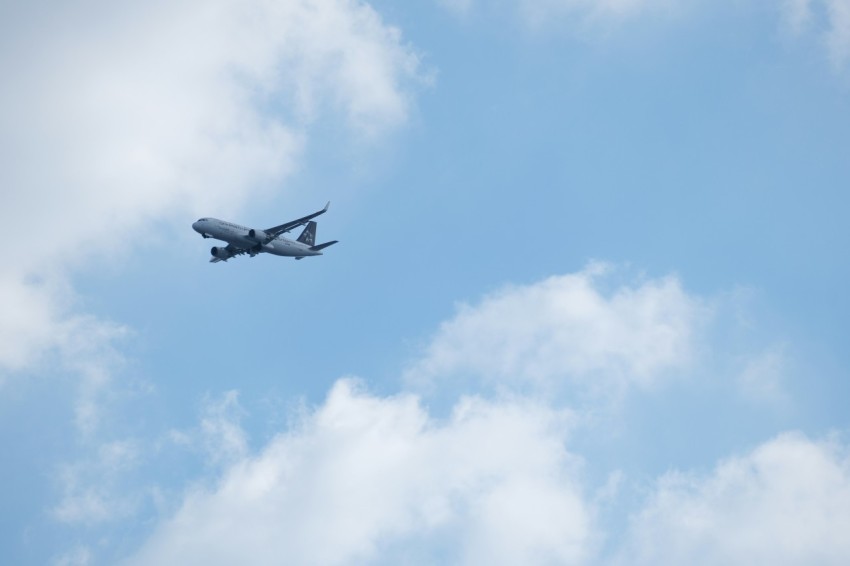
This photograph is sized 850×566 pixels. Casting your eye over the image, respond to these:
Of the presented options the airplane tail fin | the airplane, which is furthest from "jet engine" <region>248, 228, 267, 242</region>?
the airplane tail fin

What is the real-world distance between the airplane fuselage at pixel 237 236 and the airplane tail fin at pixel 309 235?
26.3ft

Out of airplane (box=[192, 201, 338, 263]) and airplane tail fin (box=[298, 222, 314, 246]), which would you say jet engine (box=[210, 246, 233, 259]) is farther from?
airplane tail fin (box=[298, 222, 314, 246])

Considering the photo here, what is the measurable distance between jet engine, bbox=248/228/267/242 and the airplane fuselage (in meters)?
0.30

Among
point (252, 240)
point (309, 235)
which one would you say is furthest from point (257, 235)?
Result: point (309, 235)

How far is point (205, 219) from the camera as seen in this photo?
162 meters

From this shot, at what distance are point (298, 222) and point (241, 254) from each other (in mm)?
11802

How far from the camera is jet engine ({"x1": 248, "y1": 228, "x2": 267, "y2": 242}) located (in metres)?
164

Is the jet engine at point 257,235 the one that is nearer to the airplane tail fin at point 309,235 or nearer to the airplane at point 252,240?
the airplane at point 252,240

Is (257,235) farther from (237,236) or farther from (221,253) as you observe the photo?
(221,253)

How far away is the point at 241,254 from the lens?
17038cm

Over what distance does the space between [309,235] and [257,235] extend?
59.9 ft

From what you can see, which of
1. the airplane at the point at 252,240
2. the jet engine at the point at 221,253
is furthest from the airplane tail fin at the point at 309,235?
the jet engine at the point at 221,253

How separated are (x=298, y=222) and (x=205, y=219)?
12.6m

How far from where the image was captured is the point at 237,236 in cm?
16338
